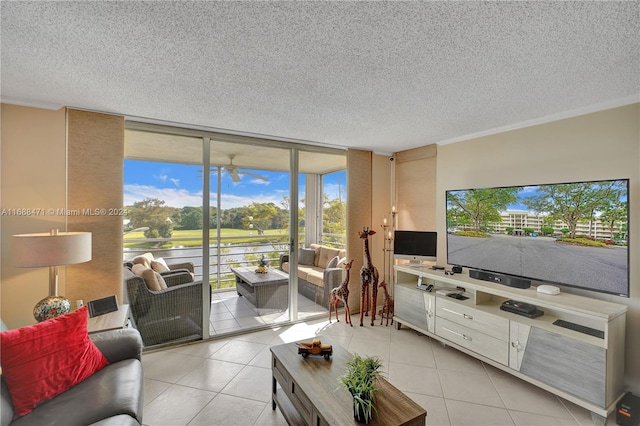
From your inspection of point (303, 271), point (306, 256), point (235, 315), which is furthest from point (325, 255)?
point (235, 315)

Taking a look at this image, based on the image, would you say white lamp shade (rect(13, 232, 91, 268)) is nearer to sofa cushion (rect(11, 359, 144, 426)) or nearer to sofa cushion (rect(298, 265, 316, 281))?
sofa cushion (rect(11, 359, 144, 426))

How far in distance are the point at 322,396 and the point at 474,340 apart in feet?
6.11

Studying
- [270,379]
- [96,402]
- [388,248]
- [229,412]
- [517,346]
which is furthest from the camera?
[388,248]

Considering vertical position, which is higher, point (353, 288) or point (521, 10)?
point (521, 10)

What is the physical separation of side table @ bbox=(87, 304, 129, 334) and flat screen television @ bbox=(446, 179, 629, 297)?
341 cm

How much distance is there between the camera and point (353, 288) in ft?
13.9

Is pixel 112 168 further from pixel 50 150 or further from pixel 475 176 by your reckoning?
pixel 475 176

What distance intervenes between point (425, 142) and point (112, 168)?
3.63 meters

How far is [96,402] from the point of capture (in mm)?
1557

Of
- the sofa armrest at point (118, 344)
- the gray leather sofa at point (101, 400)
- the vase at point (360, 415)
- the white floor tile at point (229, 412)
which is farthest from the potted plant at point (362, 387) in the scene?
the sofa armrest at point (118, 344)

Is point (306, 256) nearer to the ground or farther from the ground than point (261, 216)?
nearer to the ground

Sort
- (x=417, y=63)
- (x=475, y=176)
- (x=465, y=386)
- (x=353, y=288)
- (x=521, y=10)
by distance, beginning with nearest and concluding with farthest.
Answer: (x=521, y=10), (x=417, y=63), (x=465, y=386), (x=475, y=176), (x=353, y=288)

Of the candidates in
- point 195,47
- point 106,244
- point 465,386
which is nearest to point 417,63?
point 195,47

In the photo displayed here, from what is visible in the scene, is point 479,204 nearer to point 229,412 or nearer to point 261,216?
point 261,216
